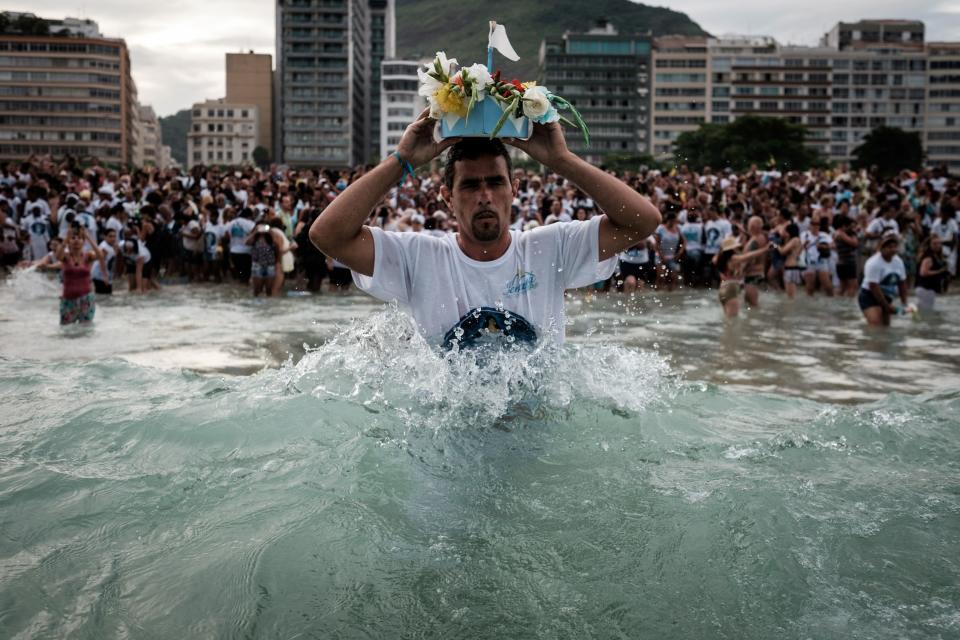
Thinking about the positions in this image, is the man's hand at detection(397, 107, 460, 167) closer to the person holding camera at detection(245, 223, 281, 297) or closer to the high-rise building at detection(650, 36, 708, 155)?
the person holding camera at detection(245, 223, 281, 297)

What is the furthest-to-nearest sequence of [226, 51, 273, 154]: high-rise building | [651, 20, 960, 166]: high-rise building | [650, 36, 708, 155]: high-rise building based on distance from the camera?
[226, 51, 273, 154]: high-rise building < [650, 36, 708, 155]: high-rise building < [651, 20, 960, 166]: high-rise building

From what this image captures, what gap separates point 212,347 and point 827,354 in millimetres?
7357

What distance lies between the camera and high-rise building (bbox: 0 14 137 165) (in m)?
150

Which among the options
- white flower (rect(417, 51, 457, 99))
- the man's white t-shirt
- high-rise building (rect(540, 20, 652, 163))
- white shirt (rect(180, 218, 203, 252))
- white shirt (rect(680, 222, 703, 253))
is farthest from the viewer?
high-rise building (rect(540, 20, 652, 163))

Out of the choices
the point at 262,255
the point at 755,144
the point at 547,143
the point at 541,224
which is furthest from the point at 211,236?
the point at 755,144

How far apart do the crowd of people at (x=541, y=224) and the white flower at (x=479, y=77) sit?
10.7m

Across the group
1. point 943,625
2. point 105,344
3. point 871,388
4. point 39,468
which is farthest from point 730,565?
point 105,344

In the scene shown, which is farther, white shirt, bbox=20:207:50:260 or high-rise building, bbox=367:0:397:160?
high-rise building, bbox=367:0:397:160

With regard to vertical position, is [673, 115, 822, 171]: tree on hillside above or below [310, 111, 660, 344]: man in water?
above

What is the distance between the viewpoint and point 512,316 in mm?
3891

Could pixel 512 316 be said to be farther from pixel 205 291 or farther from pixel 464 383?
pixel 205 291

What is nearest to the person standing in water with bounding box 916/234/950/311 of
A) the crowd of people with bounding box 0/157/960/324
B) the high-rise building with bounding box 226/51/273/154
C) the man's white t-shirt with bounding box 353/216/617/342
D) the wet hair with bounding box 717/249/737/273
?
the crowd of people with bounding box 0/157/960/324

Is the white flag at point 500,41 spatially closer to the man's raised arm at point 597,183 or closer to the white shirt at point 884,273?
the man's raised arm at point 597,183

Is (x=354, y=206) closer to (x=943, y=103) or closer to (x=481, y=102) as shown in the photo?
(x=481, y=102)
